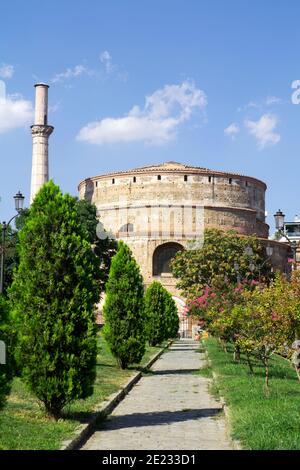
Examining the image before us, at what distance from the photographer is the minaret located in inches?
2090

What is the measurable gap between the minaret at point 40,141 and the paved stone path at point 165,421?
130 ft

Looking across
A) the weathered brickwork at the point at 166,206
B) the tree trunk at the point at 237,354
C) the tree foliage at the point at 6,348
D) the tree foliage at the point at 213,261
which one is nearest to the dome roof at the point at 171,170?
the weathered brickwork at the point at 166,206

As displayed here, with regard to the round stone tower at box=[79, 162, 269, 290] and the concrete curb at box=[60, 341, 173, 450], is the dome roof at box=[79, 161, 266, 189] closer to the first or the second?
the round stone tower at box=[79, 162, 269, 290]

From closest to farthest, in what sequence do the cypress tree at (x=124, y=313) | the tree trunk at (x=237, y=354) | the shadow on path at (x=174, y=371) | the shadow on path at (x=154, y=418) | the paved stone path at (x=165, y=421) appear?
1. the paved stone path at (x=165, y=421)
2. the shadow on path at (x=154, y=418)
3. the cypress tree at (x=124, y=313)
4. the shadow on path at (x=174, y=371)
5. the tree trunk at (x=237, y=354)

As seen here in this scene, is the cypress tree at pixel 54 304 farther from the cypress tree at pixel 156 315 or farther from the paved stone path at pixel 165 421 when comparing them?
the cypress tree at pixel 156 315

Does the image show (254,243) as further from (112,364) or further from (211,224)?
(112,364)

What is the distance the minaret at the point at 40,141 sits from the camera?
2090 inches

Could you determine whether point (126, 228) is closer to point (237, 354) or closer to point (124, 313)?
point (237, 354)

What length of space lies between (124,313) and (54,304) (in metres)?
8.65

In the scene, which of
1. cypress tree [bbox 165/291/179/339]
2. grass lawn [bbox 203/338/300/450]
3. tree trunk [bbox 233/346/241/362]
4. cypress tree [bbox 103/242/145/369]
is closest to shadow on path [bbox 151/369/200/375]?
cypress tree [bbox 103/242/145/369]

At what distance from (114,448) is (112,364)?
36.0 ft

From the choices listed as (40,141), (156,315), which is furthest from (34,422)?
(40,141)

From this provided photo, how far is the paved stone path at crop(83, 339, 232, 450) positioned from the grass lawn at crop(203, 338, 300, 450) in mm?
281
